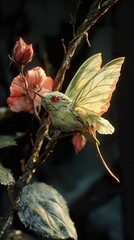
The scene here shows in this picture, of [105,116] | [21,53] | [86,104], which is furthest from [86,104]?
[105,116]

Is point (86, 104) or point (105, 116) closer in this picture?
point (86, 104)

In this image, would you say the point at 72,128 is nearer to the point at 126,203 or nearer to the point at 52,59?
the point at 52,59

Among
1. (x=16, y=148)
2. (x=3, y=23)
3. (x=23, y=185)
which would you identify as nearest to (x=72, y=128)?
(x=23, y=185)

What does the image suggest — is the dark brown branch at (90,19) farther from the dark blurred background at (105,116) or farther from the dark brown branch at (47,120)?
the dark blurred background at (105,116)

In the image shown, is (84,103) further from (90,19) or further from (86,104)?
(90,19)

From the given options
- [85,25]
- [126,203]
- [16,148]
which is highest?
[85,25]

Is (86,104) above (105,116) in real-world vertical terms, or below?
above
